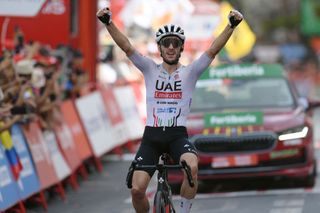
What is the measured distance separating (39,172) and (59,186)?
34.2 inches

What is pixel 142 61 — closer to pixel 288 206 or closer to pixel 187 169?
pixel 187 169

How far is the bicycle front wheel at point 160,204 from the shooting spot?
9344mm

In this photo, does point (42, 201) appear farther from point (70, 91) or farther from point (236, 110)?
point (70, 91)

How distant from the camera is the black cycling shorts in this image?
9.94 metres

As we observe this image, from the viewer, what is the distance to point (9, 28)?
20.3m

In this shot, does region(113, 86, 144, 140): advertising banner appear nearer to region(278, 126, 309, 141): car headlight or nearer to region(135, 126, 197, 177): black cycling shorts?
region(278, 126, 309, 141): car headlight

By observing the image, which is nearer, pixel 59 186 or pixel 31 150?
pixel 31 150

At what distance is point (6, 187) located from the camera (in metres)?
12.6

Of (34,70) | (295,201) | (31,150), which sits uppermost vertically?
(34,70)

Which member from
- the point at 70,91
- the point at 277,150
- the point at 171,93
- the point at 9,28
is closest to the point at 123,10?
the point at 9,28

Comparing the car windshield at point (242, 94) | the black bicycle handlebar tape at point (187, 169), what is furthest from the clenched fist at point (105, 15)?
the car windshield at point (242, 94)

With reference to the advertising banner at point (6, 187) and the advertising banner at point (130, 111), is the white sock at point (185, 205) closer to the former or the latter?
the advertising banner at point (6, 187)

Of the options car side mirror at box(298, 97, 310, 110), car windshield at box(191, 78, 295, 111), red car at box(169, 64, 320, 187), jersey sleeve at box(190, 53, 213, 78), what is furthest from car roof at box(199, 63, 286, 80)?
jersey sleeve at box(190, 53, 213, 78)

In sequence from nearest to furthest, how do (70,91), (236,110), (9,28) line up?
(236,110) → (70,91) → (9,28)
